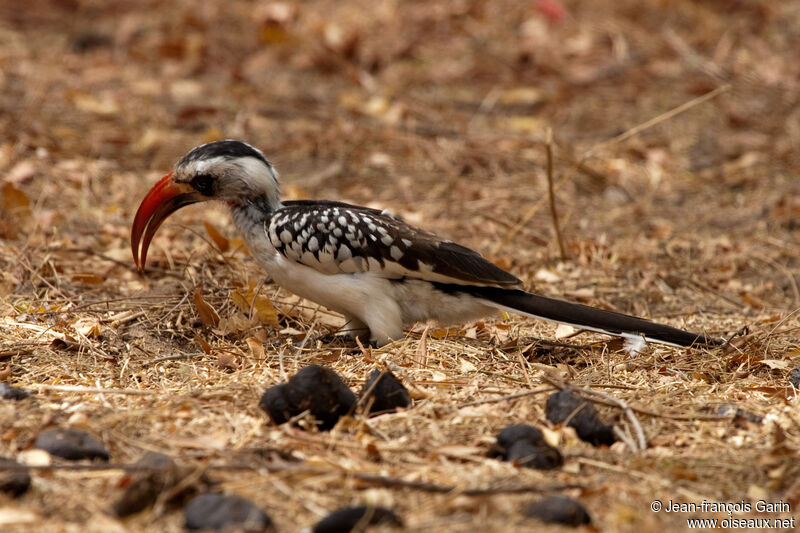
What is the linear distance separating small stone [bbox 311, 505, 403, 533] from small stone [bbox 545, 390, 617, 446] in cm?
79

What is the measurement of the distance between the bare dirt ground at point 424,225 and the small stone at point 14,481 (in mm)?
39

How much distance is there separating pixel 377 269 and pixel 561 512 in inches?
66.6

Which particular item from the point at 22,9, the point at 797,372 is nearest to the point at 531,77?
the point at 22,9

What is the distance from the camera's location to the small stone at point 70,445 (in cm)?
262

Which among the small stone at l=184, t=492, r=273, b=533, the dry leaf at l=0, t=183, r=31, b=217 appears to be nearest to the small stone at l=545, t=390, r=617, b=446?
the small stone at l=184, t=492, r=273, b=533

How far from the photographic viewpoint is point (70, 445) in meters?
2.63

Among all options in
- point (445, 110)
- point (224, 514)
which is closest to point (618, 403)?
point (224, 514)

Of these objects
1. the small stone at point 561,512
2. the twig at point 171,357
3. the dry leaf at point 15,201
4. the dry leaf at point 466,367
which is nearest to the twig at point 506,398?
the dry leaf at point 466,367

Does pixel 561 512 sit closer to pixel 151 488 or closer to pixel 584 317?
pixel 151 488

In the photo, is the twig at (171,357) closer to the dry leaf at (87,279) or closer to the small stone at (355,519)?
the dry leaf at (87,279)

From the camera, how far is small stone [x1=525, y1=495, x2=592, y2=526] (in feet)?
7.69

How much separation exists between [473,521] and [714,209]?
4.59m

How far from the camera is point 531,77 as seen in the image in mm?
8594

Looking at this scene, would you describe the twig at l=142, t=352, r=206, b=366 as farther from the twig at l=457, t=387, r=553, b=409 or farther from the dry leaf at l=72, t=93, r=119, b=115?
the dry leaf at l=72, t=93, r=119, b=115
